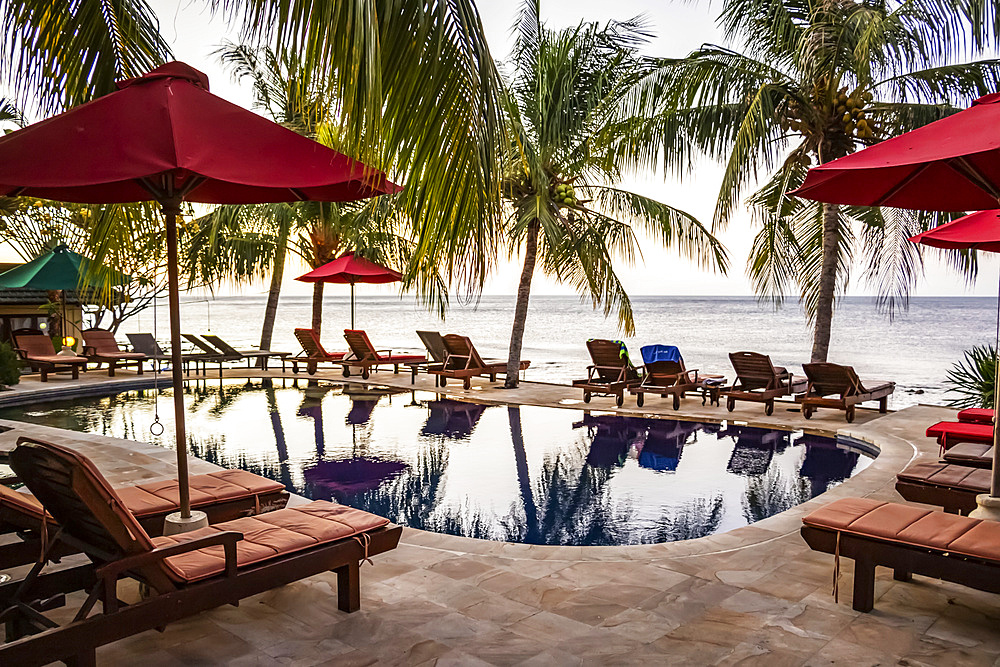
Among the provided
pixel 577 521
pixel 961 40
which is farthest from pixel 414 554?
pixel 961 40

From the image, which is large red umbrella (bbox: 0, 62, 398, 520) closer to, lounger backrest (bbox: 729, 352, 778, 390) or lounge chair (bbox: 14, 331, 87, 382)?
lounger backrest (bbox: 729, 352, 778, 390)

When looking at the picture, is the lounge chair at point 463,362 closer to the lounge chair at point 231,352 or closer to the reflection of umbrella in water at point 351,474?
the lounge chair at point 231,352

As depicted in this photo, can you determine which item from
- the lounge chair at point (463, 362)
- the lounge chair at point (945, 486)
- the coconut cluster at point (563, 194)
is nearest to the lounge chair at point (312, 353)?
the lounge chair at point (463, 362)

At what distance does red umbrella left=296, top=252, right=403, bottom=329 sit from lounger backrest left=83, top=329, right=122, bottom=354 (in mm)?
4230

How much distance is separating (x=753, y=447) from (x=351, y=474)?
444 centimetres

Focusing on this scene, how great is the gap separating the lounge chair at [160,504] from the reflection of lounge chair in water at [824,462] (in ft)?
15.1

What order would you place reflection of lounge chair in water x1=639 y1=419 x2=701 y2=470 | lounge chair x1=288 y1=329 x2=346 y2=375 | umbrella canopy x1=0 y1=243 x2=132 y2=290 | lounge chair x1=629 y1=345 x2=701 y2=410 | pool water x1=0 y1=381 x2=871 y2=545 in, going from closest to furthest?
pool water x1=0 y1=381 x2=871 y2=545, reflection of lounge chair in water x1=639 y1=419 x2=701 y2=470, lounge chair x1=629 y1=345 x2=701 y2=410, umbrella canopy x1=0 y1=243 x2=132 y2=290, lounge chair x1=288 y1=329 x2=346 y2=375

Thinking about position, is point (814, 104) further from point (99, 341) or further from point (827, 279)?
point (99, 341)

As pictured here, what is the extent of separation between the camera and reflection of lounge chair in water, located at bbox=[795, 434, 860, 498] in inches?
274

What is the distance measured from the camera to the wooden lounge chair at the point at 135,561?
2.60 metres

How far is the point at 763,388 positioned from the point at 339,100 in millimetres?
8970

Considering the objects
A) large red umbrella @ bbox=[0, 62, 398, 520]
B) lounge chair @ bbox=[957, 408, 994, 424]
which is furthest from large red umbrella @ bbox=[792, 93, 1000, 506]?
lounge chair @ bbox=[957, 408, 994, 424]

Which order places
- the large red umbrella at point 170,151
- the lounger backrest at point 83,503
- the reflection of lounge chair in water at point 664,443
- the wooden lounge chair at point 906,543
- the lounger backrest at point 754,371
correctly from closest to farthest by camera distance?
the lounger backrest at point 83,503, the large red umbrella at point 170,151, the wooden lounge chair at point 906,543, the reflection of lounge chair in water at point 664,443, the lounger backrest at point 754,371

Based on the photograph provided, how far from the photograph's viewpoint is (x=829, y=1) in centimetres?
1023
